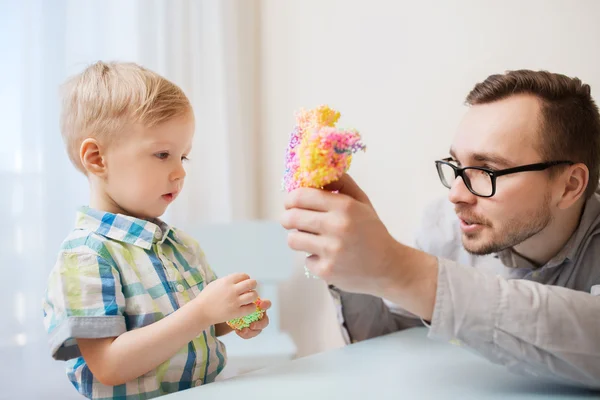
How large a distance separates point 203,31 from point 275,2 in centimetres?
38

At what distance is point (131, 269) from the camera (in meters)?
1.10

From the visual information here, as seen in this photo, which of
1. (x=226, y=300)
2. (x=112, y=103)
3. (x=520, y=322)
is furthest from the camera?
(x=112, y=103)

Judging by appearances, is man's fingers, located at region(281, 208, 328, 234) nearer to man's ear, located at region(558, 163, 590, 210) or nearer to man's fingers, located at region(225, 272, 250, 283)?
man's fingers, located at region(225, 272, 250, 283)

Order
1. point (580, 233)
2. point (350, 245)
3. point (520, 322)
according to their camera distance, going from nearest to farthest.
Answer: point (350, 245) → point (520, 322) → point (580, 233)

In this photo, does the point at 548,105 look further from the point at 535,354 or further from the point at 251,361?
the point at 251,361

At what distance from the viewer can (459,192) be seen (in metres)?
1.21

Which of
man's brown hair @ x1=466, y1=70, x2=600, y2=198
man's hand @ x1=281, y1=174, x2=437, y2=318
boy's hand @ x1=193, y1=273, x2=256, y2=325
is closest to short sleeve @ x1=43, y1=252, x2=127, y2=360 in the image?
boy's hand @ x1=193, y1=273, x2=256, y2=325

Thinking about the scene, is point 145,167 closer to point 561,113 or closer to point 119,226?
point 119,226

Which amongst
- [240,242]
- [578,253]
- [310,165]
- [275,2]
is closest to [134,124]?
[310,165]

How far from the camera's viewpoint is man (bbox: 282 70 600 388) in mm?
835

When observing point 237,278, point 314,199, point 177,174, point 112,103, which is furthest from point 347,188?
point 112,103

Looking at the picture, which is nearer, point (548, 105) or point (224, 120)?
point (548, 105)

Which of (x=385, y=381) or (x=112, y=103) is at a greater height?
(x=112, y=103)

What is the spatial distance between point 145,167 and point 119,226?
0.13 metres
